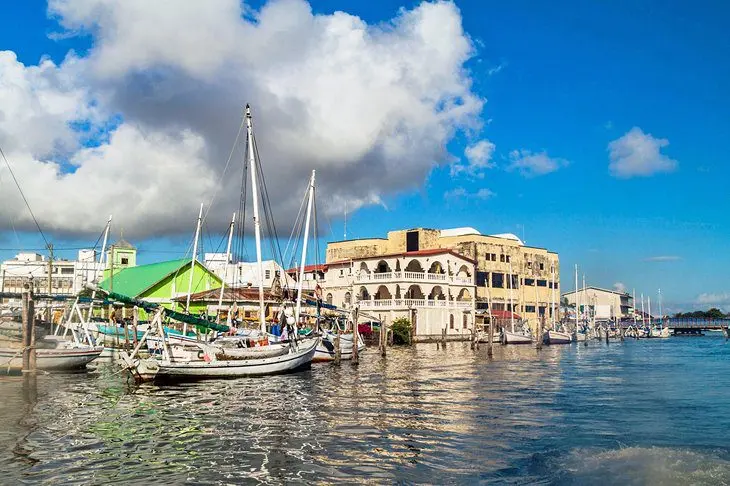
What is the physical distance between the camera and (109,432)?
63.9 feet

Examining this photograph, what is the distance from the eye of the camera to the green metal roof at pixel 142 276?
6850 cm

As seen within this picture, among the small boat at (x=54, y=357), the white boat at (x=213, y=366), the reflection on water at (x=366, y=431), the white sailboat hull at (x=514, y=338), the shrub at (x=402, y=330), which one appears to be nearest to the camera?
the reflection on water at (x=366, y=431)

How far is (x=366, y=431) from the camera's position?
20.1 metres

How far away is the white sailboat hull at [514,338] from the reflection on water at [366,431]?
139 ft

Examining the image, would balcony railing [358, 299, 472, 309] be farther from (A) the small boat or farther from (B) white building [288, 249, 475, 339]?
(A) the small boat

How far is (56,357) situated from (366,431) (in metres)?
25.2

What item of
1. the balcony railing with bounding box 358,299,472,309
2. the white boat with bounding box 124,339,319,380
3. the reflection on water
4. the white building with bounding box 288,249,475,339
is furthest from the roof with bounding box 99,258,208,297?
the reflection on water

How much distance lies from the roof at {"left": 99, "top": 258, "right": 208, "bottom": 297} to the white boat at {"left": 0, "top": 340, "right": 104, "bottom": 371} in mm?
27285

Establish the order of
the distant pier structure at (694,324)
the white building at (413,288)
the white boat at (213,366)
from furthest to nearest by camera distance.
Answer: the distant pier structure at (694,324) < the white building at (413,288) < the white boat at (213,366)

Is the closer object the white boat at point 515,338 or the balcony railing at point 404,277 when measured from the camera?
the balcony railing at point 404,277

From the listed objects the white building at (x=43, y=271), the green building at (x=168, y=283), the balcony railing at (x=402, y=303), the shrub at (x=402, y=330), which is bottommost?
the shrub at (x=402, y=330)

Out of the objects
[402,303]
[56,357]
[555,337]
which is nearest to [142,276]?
[402,303]

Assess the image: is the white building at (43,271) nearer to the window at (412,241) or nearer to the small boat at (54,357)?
the window at (412,241)

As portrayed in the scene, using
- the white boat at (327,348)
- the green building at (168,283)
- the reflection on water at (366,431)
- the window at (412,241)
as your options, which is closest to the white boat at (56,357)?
the reflection on water at (366,431)
